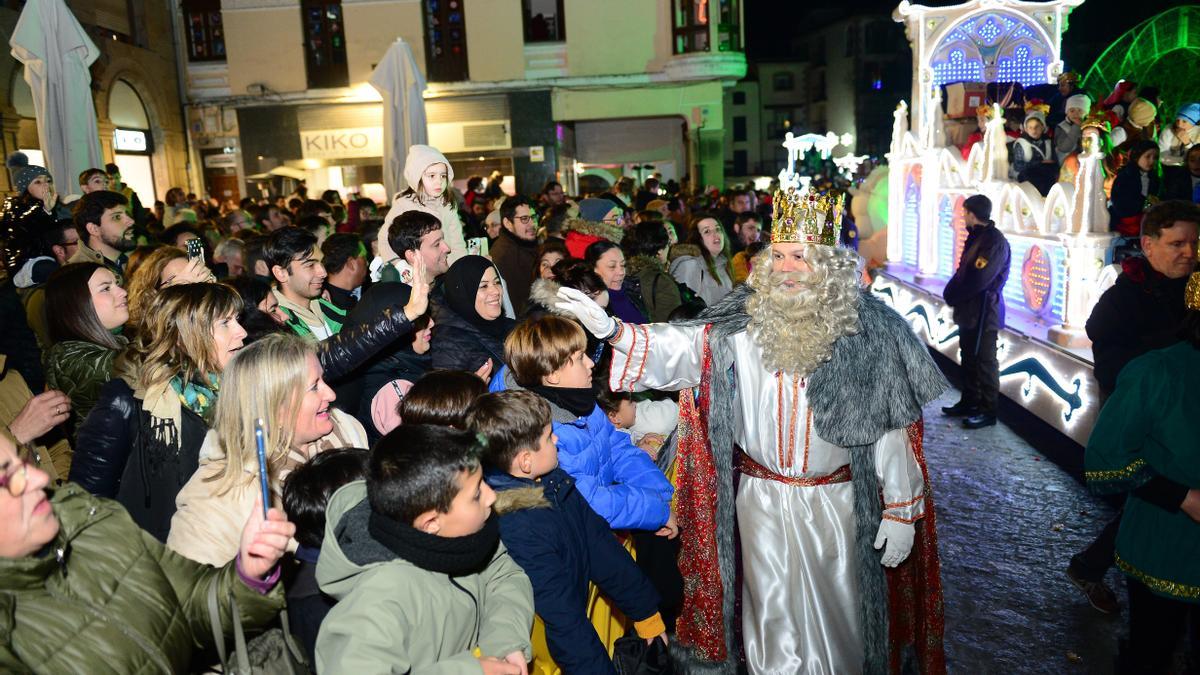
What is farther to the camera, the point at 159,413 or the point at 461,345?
the point at 461,345

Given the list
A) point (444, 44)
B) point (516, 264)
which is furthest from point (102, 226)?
point (444, 44)

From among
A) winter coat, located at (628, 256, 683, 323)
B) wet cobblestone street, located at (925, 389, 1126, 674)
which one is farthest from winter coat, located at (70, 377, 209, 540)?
winter coat, located at (628, 256, 683, 323)

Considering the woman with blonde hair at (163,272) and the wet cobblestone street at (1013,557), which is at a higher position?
the woman with blonde hair at (163,272)

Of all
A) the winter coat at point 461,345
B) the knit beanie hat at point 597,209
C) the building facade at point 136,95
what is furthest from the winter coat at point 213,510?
the building facade at point 136,95

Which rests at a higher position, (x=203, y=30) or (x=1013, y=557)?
(x=203, y=30)

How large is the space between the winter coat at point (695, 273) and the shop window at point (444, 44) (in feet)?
56.7

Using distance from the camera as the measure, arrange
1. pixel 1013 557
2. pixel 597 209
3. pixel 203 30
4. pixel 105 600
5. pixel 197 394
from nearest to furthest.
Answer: pixel 105 600, pixel 197 394, pixel 1013 557, pixel 597 209, pixel 203 30

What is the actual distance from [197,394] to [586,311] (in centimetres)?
151

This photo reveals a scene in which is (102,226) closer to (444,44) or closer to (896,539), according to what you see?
(896,539)

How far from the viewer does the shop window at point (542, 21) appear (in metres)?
22.7

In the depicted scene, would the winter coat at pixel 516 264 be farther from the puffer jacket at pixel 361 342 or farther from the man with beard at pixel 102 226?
the puffer jacket at pixel 361 342

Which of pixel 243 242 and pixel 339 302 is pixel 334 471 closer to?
pixel 339 302

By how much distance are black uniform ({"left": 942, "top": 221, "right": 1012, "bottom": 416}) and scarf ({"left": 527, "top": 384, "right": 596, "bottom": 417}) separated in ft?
17.3

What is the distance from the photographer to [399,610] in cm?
210
